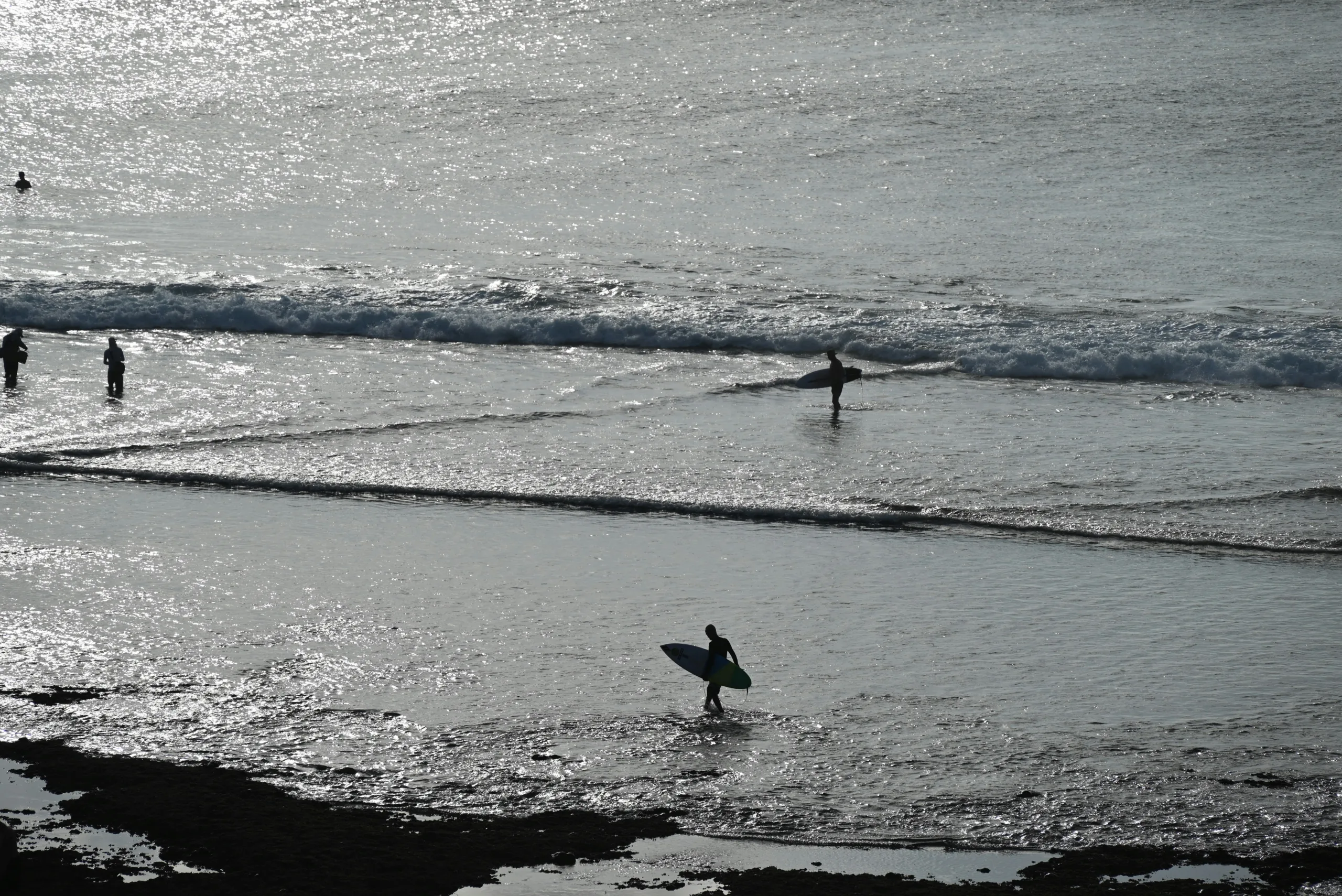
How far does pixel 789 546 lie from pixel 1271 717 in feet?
20.0

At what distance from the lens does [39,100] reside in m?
49.1

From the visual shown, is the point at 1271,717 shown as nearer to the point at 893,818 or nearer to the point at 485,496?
the point at 893,818

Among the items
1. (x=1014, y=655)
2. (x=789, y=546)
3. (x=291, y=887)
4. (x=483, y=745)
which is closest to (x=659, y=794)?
→ (x=483, y=745)

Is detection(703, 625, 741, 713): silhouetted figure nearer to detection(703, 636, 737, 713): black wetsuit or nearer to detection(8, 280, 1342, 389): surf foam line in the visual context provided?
detection(703, 636, 737, 713): black wetsuit

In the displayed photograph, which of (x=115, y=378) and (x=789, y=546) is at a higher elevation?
(x=115, y=378)

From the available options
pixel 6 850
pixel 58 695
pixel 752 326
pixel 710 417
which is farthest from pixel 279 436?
pixel 6 850

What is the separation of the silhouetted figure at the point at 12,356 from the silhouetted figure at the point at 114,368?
1699 millimetres

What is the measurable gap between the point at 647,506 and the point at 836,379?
6258mm

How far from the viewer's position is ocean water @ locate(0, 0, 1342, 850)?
39.2 feet

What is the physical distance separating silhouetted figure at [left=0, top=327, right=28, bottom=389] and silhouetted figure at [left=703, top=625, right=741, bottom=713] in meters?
16.3

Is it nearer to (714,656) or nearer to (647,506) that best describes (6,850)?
(714,656)

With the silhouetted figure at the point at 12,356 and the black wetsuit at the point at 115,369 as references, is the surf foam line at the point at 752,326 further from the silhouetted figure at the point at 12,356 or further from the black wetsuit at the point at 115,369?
the black wetsuit at the point at 115,369

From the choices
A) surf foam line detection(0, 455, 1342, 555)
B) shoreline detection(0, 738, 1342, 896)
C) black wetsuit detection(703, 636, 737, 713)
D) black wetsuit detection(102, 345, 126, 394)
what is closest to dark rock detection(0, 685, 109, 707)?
shoreline detection(0, 738, 1342, 896)

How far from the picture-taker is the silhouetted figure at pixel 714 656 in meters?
12.4
